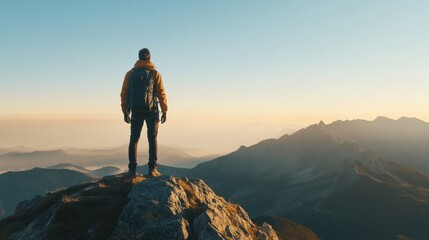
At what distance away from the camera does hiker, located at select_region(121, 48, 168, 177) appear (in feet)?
59.3

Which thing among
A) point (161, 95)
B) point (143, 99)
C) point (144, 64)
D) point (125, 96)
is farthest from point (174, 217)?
point (144, 64)

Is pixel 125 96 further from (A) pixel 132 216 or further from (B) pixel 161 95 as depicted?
(A) pixel 132 216

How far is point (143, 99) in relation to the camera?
18.1 m

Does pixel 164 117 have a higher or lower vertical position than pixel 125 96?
lower

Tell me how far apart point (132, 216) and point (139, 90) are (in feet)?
20.1

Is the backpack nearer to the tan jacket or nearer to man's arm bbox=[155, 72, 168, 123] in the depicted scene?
the tan jacket

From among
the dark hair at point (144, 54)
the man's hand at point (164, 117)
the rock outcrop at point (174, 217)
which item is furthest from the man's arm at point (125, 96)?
the rock outcrop at point (174, 217)

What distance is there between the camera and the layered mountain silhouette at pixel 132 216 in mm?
13906

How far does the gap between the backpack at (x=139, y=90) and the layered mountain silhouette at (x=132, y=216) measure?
3.42m

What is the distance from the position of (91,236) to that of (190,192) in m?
5.32

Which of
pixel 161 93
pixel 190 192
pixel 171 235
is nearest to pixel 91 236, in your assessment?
pixel 171 235

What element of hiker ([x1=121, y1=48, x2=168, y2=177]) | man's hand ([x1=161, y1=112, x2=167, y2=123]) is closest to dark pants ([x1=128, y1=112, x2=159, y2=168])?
hiker ([x1=121, y1=48, x2=168, y2=177])

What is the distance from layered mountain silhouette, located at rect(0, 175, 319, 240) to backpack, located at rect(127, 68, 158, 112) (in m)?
3.42

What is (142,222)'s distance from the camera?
46.2 ft
